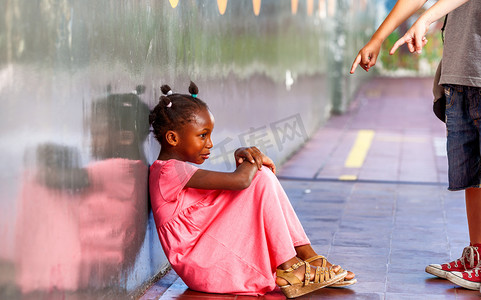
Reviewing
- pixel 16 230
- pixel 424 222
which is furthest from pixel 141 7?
pixel 424 222

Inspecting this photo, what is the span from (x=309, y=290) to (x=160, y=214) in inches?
30.1

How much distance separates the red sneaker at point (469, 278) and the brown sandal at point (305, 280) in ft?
1.95

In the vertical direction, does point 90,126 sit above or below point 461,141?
above

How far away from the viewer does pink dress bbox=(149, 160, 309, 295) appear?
3.38 m

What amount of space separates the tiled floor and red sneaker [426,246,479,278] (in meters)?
0.05

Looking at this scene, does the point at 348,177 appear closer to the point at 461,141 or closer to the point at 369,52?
the point at 461,141

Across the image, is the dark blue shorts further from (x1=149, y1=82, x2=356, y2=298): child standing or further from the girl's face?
the girl's face

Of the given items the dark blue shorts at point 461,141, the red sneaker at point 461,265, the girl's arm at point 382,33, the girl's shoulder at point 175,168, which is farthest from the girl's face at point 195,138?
the red sneaker at point 461,265

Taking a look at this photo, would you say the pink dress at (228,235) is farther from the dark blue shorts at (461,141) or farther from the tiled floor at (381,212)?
the dark blue shorts at (461,141)

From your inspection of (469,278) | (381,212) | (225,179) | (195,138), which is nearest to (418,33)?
(225,179)

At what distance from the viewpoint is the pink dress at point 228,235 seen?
3.38 metres

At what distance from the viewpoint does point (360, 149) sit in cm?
877

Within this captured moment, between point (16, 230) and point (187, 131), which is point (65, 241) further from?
point (187, 131)

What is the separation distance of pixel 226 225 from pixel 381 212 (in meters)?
2.23
